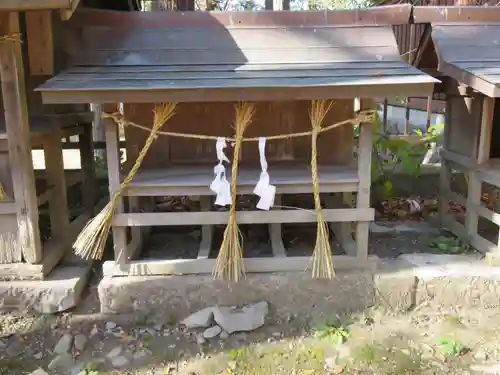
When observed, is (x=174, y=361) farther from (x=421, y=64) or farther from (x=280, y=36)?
(x=421, y=64)

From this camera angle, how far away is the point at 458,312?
4613 millimetres

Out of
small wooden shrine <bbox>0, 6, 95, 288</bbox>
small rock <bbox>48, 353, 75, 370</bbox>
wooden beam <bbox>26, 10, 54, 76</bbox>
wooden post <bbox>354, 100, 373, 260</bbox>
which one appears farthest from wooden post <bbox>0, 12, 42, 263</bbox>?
wooden post <bbox>354, 100, 373, 260</bbox>

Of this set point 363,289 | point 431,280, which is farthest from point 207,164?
point 431,280

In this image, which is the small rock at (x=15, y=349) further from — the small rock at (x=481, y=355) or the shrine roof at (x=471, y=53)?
the shrine roof at (x=471, y=53)

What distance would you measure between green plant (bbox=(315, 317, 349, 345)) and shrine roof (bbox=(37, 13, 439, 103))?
6.89 ft

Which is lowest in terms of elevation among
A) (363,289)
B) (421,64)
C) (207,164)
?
(363,289)

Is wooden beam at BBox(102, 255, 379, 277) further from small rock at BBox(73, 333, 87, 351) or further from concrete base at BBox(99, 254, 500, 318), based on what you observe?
small rock at BBox(73, 333, 87, 351)

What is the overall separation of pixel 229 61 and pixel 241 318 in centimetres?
244

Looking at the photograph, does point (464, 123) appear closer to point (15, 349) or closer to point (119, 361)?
point (119, 361)

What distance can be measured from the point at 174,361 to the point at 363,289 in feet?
6.31

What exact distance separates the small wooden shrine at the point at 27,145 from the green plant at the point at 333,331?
271 centimetres

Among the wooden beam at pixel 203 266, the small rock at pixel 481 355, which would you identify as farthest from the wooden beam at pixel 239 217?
the small rock at pixel 481 355

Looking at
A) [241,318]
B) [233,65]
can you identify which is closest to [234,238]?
[241,318]

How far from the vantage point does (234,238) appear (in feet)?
14.4
